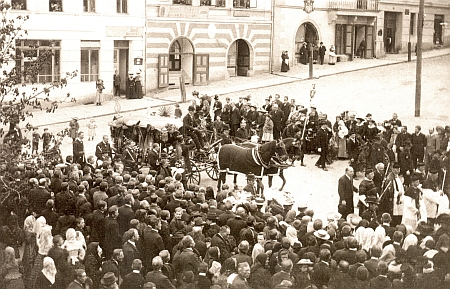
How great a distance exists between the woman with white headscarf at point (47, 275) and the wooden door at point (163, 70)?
24.3 meters

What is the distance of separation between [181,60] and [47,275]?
2640 cm

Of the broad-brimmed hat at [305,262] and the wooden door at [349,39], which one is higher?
the wooden door at [349,39]

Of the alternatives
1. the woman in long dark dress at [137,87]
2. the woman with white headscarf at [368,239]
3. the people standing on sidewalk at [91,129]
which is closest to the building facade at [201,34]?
the woman in long dark dress at [137,87]

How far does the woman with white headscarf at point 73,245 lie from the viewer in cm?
1118

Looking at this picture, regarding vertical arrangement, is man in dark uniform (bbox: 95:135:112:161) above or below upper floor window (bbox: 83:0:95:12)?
below

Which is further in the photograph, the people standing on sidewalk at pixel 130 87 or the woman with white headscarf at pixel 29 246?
the people standing on sidewalk at pixel 130 87

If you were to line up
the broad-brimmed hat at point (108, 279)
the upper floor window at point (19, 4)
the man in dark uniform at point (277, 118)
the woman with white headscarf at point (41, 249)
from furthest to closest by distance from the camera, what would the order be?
1. the upper floor window at point (19, 4)
2. the man in dark uniform at point (277, 118)
3. the woman with white headscarf at point (41, 249)
4. the broad-brimmed hat at point (108, 279)

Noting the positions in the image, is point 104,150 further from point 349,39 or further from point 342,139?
point 349,39

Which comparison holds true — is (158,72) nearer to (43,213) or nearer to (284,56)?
(284,56)

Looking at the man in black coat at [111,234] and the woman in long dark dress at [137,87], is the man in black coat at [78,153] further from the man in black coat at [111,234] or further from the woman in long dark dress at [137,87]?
the woman in long dark dress at [137,87]

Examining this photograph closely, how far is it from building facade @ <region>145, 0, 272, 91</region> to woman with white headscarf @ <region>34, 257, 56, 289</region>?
78.6 feet

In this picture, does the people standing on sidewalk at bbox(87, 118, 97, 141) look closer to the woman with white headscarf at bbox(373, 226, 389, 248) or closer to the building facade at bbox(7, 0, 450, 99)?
the building facade at bbox(7, 0, 450, 99)

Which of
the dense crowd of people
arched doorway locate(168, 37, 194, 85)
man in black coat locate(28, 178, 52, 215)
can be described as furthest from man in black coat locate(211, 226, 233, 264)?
arched doorway locate(168, 37, 194, 85)

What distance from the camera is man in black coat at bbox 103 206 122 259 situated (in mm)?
12375
